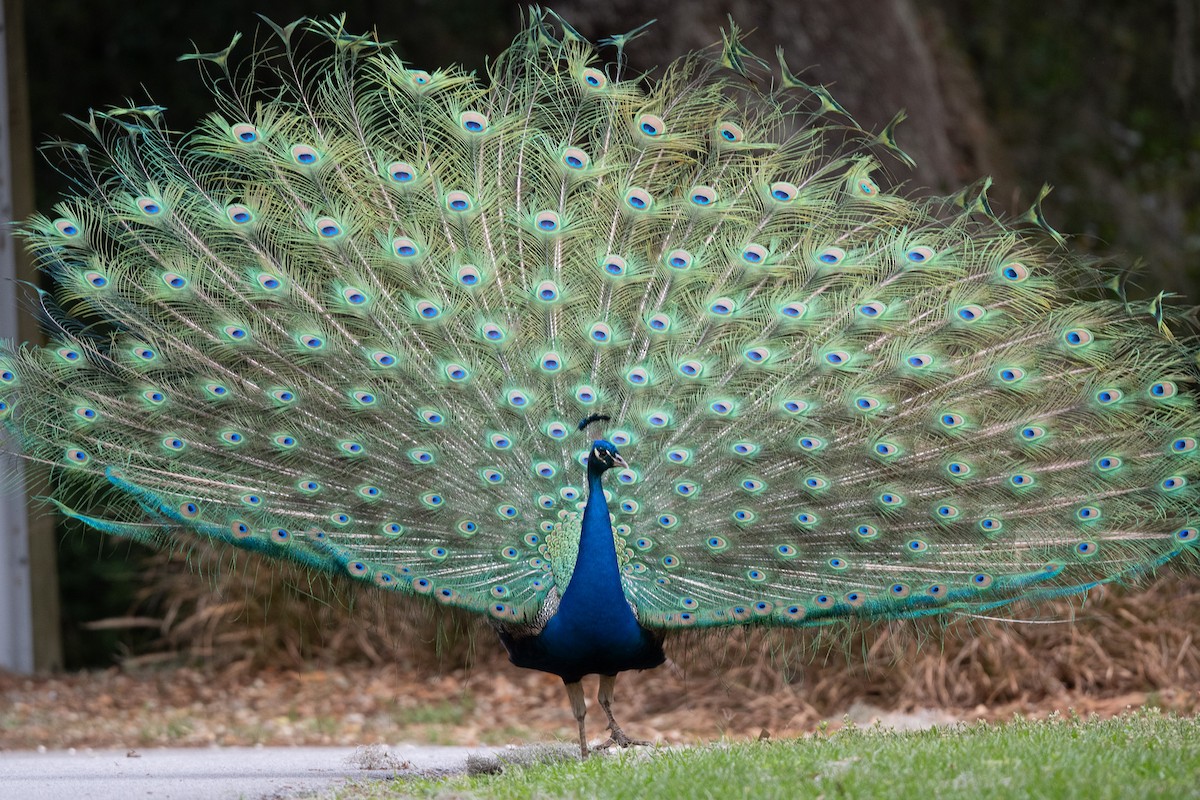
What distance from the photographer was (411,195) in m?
5.86

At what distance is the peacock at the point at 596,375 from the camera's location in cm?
578

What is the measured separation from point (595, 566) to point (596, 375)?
811mm

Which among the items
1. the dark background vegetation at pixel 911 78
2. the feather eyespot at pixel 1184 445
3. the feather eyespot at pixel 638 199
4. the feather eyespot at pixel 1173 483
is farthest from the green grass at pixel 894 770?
the dark background vegetation at pixel 911 78

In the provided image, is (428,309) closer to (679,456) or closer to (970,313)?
(679,456)

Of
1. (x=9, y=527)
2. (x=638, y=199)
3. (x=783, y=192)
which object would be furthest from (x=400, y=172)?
(x=9, y=527)

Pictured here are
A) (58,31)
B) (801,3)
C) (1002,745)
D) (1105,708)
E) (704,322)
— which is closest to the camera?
(1002,745)

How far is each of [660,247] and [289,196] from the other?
156 cm

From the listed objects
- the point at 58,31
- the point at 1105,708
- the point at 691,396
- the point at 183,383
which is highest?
the point at 58,31

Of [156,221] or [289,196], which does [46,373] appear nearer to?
[156,221]

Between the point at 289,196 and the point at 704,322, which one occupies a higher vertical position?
Answer: the point at 289,196

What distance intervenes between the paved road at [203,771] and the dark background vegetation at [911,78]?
1.95m

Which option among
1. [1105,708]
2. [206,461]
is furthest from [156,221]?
[1105,708]

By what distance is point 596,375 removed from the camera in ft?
19.2

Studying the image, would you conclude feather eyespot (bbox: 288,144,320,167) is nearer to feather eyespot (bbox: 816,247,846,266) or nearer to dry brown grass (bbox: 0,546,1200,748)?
dry brown grass (bbox: 0,546,1200,748)
